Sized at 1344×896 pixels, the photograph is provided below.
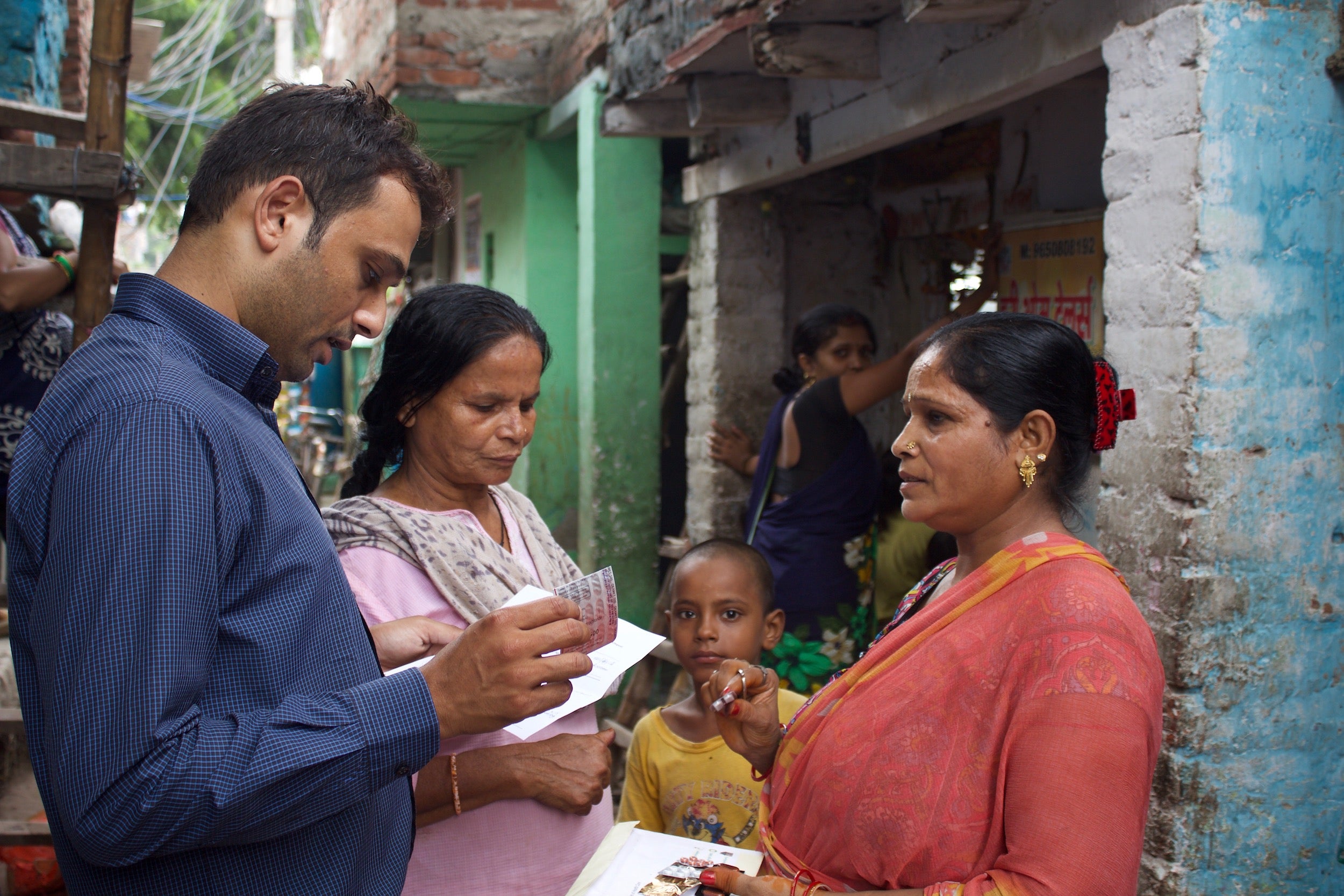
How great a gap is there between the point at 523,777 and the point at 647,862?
0.25 metres

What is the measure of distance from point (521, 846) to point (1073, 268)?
10.5 feet

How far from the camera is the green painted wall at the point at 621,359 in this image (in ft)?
21.1

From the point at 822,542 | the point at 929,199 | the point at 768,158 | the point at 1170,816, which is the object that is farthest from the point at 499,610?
the point at 929,199

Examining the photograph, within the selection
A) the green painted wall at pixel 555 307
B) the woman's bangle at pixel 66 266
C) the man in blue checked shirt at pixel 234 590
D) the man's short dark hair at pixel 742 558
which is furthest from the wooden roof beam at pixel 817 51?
the green painted wall at pixel 555 307

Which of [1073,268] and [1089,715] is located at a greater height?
[1073,268]

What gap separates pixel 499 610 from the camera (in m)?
1.27

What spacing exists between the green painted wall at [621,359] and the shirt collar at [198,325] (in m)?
5.18

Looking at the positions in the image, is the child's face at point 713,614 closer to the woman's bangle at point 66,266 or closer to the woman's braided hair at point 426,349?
the woman's braided hair at point 426,349

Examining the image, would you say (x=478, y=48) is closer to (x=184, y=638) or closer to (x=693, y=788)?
(x=693, y=788)

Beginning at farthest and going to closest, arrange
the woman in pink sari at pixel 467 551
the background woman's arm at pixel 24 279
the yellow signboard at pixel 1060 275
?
the yellow signboard at pixel 1060 275, the background woman's arm at pixel 24 279, the woman in pink sari at pixel 467 551

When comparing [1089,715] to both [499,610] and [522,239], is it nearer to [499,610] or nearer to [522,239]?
[499,610]

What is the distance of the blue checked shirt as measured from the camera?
1.02m

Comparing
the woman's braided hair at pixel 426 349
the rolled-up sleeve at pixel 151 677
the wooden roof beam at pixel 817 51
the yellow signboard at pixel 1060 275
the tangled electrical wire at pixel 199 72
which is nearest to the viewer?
the rolled-up sleeve at pixel 151 677

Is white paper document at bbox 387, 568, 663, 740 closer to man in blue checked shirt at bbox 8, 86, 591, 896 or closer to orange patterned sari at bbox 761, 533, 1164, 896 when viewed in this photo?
man in blue checked shirt at bbox 8, 86, 591, 896
